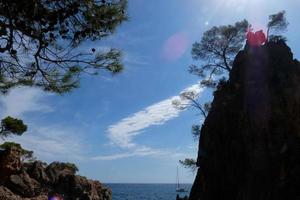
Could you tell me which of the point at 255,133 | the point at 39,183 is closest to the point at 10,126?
the point at 39,183

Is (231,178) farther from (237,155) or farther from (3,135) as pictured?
(3,135)

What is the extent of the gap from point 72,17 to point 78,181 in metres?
49.2

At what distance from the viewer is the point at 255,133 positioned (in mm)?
25562

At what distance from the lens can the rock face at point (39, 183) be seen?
75.3 feet

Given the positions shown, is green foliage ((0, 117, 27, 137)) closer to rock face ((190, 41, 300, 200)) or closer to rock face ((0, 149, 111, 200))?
rock face ((0, 149, 111, 200))

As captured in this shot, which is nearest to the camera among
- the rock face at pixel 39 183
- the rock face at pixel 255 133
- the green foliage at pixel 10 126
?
the rock face at pixel 39 183

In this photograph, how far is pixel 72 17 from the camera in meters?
11.5

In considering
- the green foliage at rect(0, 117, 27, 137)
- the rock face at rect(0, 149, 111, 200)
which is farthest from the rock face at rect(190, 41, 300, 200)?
the green foliage at rect(0, 117, 27, 137)

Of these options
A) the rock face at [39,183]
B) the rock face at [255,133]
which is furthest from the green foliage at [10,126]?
the rock face at [255,133]

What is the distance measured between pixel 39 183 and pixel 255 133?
28.6 metres

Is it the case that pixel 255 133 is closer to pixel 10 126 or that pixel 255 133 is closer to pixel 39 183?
pixel 10 126

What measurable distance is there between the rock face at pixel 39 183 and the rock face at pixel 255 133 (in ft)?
40.1

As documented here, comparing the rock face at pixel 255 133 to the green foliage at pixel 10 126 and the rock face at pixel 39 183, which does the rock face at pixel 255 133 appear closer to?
the rock face at pixel 39 183

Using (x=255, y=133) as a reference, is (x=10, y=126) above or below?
above
